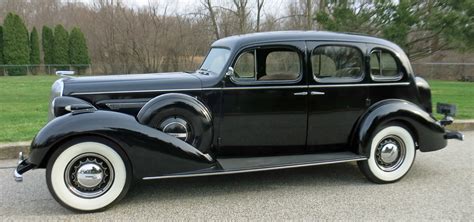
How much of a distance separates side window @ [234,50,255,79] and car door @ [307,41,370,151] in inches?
27.0

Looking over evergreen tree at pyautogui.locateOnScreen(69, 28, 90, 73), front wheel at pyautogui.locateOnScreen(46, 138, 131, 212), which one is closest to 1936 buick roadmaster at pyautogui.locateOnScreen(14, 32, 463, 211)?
front wheel at pyautogui.locateOnScreen(46, 138, 131, 212)

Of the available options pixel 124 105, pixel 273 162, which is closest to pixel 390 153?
pixel 273 162

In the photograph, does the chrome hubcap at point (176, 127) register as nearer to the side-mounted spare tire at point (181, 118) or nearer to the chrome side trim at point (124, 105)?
the side-mounted spare tire at point (181, 118)

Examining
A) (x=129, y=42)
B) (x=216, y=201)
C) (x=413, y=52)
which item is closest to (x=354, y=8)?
(x=413, y=52)

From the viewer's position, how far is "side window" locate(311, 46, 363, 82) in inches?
190

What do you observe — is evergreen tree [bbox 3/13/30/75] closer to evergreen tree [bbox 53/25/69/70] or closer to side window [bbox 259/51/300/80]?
evergreen tree [bbox 53/25/69/70]

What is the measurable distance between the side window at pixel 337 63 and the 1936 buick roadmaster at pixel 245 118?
0.04 ft

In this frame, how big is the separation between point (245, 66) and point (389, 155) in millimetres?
2049

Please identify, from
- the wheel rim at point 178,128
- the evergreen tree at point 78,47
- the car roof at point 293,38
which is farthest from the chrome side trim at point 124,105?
the evergreen tree at point 78,47

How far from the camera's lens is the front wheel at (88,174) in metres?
3.90

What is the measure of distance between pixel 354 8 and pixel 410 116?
322 inches

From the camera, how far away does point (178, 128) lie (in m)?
4.28

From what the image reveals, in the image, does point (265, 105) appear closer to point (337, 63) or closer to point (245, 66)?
point (245, 66)

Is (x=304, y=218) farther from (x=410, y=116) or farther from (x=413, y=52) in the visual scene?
(x=413, y=52)
